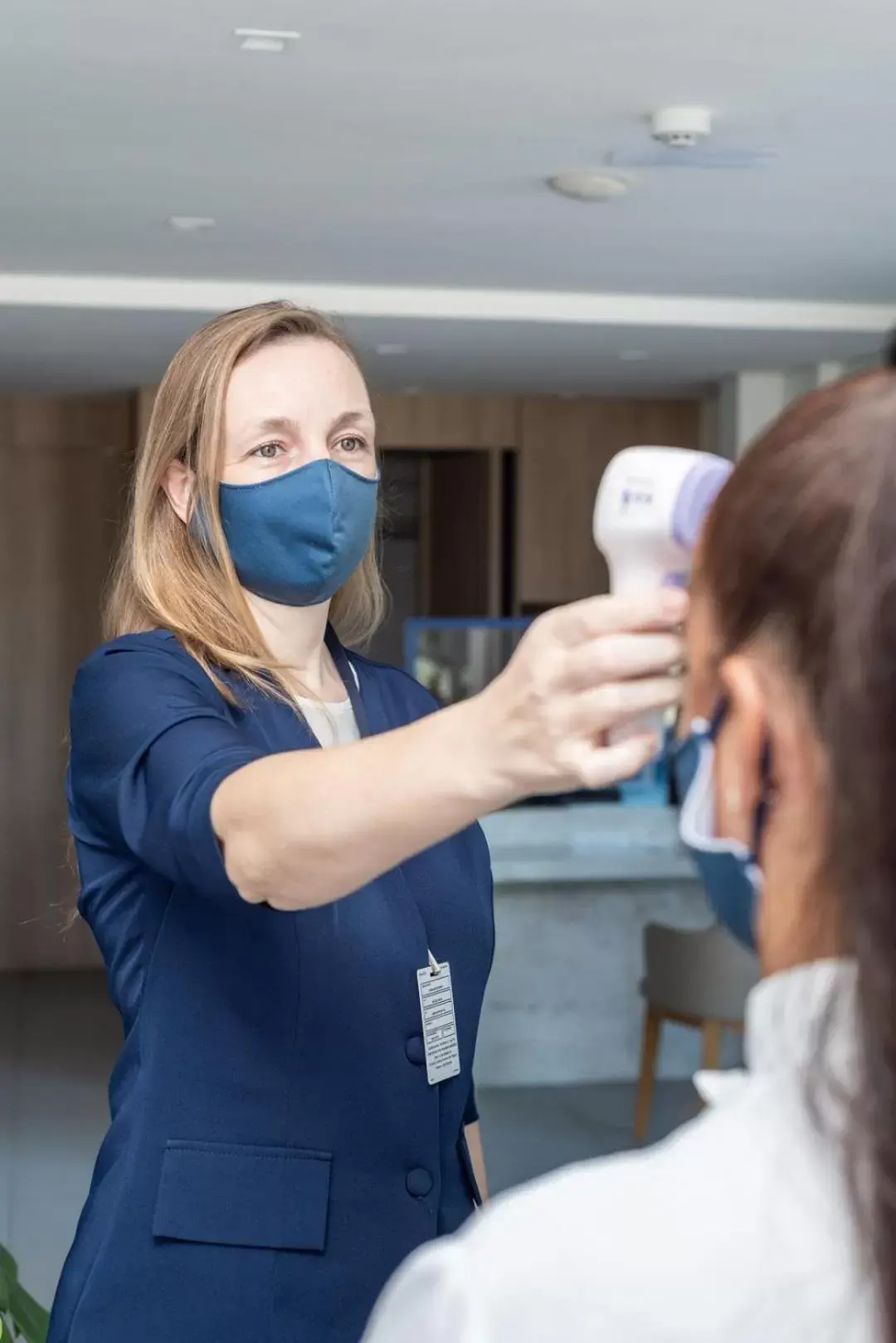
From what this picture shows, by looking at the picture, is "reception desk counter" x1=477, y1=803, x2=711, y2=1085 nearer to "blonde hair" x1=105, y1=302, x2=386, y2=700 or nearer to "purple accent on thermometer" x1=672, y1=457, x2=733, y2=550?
"blonde hair" x1=105, y1=302, x2=386, y2=700

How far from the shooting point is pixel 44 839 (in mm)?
7496

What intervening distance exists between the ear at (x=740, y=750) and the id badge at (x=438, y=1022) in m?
0.65

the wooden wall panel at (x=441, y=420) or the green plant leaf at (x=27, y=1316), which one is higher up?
the wooden wall panel at (x=441, y=420)

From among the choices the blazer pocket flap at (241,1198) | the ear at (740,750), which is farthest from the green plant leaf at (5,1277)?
the ear at (740,750)

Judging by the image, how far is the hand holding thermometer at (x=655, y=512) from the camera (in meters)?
0.76

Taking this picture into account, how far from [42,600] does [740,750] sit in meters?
7.15

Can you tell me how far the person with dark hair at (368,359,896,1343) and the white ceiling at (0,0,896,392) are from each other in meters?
2.33

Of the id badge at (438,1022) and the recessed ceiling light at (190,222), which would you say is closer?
the id badge at (438,1022)

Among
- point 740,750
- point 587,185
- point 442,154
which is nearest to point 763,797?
point 740,750

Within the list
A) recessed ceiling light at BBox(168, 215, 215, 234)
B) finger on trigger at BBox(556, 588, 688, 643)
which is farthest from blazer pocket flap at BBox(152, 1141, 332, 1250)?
recessed ceiling light at BBox(168, 215, 215, 234)

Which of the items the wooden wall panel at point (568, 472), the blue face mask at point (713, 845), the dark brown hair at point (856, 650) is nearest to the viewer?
the dark brown hair at point (856, 650)

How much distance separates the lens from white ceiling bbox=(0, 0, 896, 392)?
2.84 metres

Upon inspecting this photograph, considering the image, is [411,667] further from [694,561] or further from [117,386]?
[694,561]

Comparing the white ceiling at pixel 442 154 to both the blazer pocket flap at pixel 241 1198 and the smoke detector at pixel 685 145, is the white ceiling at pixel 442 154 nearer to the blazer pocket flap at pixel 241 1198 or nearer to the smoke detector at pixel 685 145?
the smoke detector at pixel 685 145
